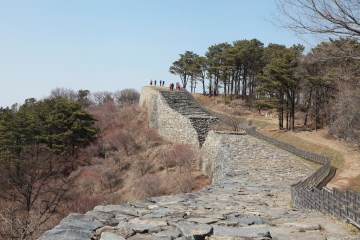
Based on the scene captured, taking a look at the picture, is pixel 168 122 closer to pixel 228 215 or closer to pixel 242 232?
pixel 228 215

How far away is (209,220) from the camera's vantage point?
805 centimetres

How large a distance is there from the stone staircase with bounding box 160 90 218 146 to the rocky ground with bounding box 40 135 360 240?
19.8 metres

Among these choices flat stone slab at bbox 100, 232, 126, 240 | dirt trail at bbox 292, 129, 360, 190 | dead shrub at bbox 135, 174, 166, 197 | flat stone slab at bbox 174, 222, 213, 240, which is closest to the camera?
flat stone slab at bbox 100, 232, 126, 240

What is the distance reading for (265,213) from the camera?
9.85 m

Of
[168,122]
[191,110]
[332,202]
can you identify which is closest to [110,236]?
[332,202]

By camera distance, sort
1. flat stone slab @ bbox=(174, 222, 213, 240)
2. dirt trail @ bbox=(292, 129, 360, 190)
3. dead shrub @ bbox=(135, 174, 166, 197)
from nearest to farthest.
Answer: flat stone slab @ bbox=(174, 222, 213, 240)
dirt trail @ bbox=(292, 129, 360, 190)
dead shrub @ bbox=(135, 174, 166, 197)

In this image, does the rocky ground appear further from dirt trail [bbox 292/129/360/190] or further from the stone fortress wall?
dirt trail [bbox 292/129/360/190]

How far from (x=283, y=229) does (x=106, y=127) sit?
48.6 meters

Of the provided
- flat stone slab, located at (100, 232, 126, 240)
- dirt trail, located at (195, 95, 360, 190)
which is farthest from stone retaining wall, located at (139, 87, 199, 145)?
flat stone slab, located at (100, 232, 126, 240)

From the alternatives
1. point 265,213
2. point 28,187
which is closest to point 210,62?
point 28,187

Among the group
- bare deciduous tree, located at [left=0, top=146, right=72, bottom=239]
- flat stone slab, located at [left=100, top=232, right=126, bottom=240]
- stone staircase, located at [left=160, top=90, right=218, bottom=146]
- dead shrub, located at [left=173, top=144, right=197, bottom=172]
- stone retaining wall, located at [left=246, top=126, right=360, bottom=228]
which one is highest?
stone staircase, located at [left=160, top=90, right=218, bottom=146]

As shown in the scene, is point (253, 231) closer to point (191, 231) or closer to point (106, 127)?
point (191, 231)

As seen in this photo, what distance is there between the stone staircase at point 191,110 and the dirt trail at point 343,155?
31.8ft

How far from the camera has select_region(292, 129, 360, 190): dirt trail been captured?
2017cm
